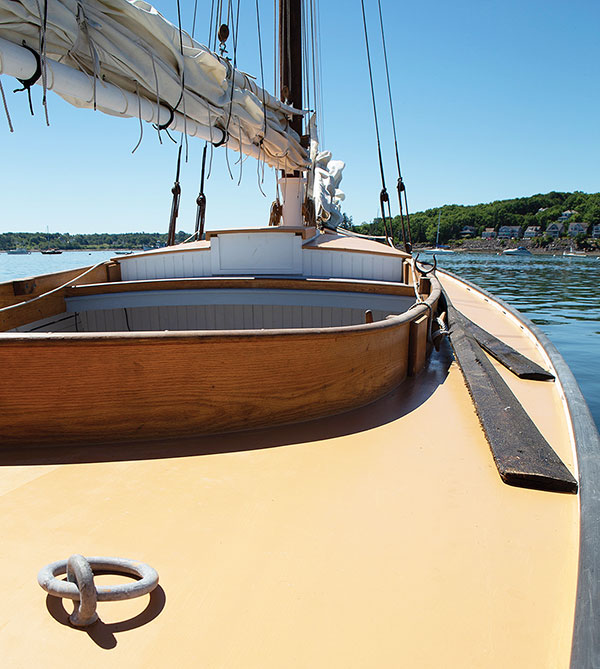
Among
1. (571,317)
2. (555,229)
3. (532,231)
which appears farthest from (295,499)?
(532,231)

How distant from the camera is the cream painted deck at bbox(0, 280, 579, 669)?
1.09 meters

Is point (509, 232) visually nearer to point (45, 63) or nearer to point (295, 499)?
point (45, 63)

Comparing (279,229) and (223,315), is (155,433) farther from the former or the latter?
(279,229)

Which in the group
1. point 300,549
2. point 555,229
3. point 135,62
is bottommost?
point 300,549

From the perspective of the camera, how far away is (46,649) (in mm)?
1058

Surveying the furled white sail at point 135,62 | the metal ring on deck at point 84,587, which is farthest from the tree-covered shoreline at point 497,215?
the metal ring on deck at point 84,587

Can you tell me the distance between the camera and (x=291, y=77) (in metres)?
6.95

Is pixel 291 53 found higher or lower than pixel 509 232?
lower

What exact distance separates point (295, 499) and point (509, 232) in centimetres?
11854

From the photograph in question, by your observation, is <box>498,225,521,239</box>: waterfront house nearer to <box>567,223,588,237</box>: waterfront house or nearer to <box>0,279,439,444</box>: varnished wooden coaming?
<box>567,223,588,237</box>: waterfront house

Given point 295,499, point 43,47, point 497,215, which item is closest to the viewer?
point 295,499

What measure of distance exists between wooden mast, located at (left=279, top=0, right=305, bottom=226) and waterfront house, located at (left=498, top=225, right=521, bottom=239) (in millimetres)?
109086

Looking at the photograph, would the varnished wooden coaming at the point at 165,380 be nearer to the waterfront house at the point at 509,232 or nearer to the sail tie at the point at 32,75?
the sail tie at the point at 32,75

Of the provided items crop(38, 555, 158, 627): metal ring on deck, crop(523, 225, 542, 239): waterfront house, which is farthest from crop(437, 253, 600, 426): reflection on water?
crop(523, 225, 542, 239): waterfront house
